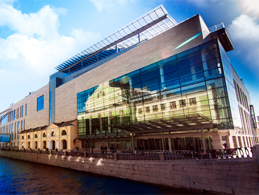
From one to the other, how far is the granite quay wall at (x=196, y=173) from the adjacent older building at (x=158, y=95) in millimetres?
4751

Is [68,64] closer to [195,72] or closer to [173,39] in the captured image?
[173,39]

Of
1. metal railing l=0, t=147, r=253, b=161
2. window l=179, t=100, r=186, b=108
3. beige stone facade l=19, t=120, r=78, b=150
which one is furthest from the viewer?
beige stone facade l=19, t=120, r=78, b=150

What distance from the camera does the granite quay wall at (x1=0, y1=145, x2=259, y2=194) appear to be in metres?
12.5

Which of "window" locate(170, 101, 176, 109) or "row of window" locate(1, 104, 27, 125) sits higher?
"row of window" locate(1, 104, 27, 125)

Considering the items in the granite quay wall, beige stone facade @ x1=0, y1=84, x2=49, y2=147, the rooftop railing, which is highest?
the rooftop railing

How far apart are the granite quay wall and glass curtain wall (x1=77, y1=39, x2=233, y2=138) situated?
17.0 feet

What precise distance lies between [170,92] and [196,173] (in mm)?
12078

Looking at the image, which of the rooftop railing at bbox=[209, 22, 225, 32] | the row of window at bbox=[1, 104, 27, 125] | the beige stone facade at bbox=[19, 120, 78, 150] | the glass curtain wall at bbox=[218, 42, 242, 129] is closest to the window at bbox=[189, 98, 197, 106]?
the glass curtain wall at bbox=[218, 42, 242, 129]

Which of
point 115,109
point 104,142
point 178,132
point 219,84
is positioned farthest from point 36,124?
point 219,84

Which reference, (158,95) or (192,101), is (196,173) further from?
(158,95)

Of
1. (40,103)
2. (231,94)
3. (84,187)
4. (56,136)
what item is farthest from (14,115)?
(231,94)

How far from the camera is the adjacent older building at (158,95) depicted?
839 inches

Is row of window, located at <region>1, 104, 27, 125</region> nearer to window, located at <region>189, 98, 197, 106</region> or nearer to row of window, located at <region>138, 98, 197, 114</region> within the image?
row of window, located at <region>138, 98, 197, 114</region>

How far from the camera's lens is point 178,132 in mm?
24109
